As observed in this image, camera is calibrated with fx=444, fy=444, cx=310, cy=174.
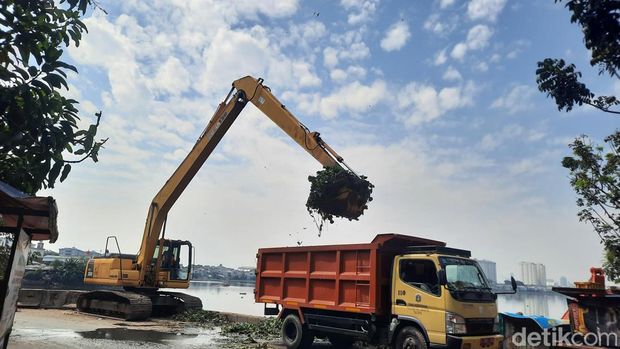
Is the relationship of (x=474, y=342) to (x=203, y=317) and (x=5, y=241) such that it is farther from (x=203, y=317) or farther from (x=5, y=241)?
(x=203, y=317)

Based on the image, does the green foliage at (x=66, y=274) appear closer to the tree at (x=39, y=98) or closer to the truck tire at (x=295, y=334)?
the truck tire at (x=295, y=334)

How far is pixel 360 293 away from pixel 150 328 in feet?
28.1

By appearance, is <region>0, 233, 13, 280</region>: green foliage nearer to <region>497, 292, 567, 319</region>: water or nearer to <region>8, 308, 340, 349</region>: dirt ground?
<region>8, 308, 340, 349</region>: dirt ground

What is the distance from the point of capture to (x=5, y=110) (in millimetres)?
3617

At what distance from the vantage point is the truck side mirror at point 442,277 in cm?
909

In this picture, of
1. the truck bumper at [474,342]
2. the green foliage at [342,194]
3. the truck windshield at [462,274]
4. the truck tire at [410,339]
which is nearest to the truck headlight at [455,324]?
the truck bumper at [474,342]

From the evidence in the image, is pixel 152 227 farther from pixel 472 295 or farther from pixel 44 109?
pixel 44 109

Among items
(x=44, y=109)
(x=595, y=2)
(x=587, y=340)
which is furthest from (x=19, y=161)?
(x=587, y=340)

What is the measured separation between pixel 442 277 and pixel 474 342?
1.38 metres

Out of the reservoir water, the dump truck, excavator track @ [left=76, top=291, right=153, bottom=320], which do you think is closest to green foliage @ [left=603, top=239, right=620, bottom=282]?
the reservoir water

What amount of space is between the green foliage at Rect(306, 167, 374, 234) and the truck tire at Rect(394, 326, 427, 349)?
11.2 ft

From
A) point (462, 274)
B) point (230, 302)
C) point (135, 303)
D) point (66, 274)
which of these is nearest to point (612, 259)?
point (462, 274)

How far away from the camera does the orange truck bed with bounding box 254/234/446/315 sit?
10.3 m

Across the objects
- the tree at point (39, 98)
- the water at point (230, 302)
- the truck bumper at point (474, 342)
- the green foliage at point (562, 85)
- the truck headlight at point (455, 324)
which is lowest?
the water at point (230, 302)
